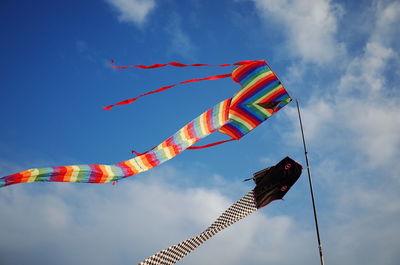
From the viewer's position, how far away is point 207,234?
924 cm

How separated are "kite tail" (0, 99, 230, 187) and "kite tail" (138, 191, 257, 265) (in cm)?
241

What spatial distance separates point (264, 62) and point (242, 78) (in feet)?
3.28

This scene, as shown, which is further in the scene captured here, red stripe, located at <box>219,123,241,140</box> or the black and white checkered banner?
red stripe, located at <box>219,123,241,140</box>

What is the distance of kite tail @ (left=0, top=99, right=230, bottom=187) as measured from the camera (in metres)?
6.07

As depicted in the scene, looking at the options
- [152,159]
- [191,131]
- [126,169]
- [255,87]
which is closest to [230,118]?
[255,87]

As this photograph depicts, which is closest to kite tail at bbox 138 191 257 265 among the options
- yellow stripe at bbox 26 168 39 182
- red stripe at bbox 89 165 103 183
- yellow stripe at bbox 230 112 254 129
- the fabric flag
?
the fabric flag

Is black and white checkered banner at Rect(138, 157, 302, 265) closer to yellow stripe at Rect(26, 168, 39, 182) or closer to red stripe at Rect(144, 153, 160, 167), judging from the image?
red stripe at Rect(144, 153, 160, 167)

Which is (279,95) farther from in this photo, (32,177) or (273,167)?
(32,177)

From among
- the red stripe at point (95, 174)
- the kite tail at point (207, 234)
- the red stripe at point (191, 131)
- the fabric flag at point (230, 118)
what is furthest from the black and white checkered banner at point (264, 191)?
the red stripe at point (95, 174)

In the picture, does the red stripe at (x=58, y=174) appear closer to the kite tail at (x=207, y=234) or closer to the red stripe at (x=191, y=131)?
the kite tail at (x=207, y=234)

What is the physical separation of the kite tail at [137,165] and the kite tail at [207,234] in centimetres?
241

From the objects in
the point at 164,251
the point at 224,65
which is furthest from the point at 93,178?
the point at 224,65

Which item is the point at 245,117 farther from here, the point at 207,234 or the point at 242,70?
the point at 207,234

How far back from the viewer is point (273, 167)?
11008 mm
